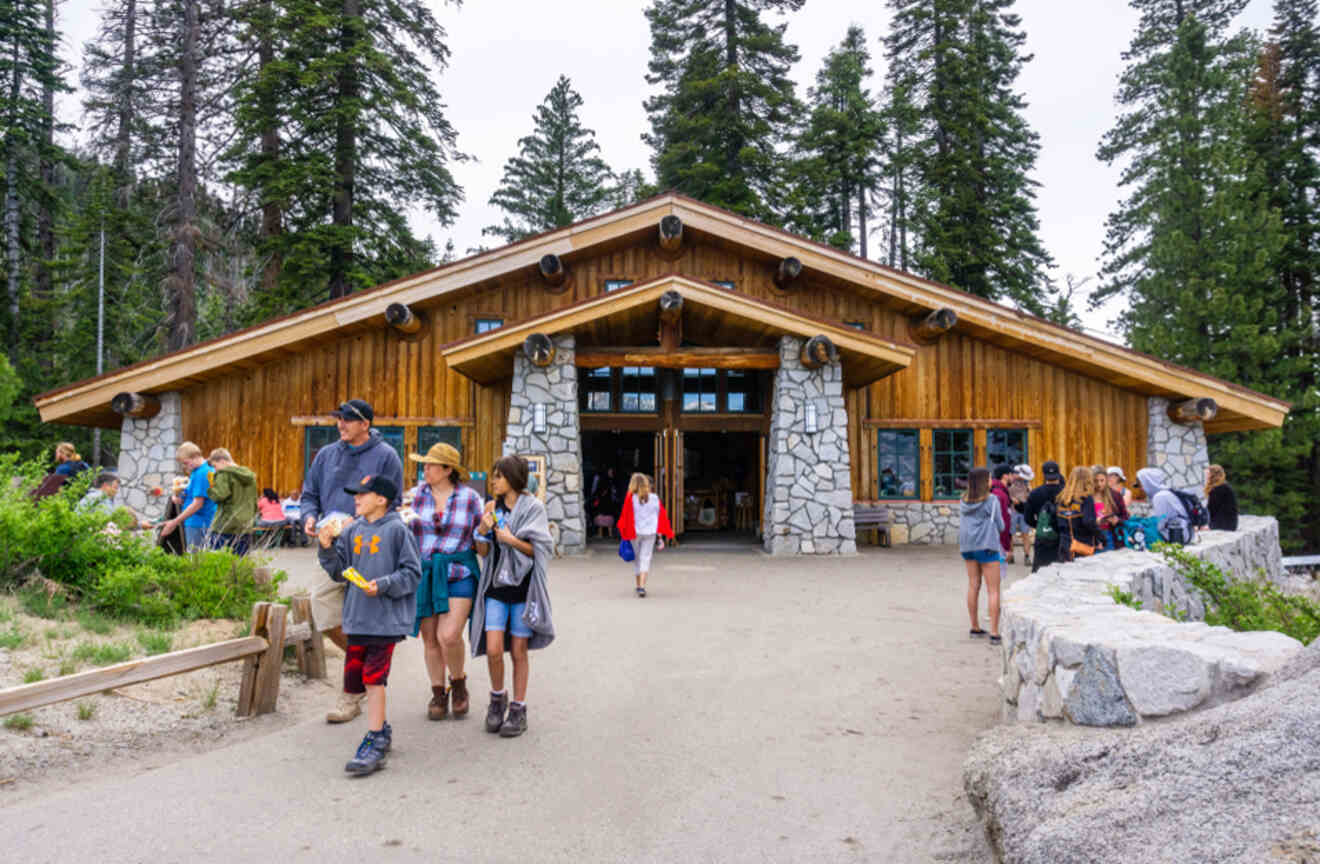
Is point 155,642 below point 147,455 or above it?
below

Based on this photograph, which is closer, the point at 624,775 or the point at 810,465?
the point at 624,775

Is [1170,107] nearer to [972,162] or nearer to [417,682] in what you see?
[972,162]

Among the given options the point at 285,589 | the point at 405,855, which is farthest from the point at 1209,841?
the point at 285,589

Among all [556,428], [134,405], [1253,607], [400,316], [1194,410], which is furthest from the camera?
[1194,410]

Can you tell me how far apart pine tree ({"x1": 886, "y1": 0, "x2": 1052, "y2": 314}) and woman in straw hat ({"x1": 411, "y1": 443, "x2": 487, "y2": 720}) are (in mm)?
23057

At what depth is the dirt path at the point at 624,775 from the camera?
3.50 m

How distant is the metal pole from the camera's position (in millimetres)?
25000

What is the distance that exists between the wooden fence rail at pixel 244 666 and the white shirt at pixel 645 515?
4.40 metres

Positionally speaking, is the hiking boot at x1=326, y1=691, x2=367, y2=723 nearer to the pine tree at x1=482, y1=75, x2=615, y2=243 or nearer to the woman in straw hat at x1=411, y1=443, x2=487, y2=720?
the woman in straw hat at x1=411, y1=443, x2=487, y2=720

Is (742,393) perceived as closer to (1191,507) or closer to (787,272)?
(787,272)

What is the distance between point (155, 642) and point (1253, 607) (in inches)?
307

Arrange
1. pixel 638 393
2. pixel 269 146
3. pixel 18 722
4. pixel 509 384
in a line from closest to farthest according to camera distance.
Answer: pixel 18 722 < pixel 509 384 < pixel 638 393 < pixel 269 146

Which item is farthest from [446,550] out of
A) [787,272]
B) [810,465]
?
[787,272]

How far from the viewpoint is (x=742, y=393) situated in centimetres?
1670
